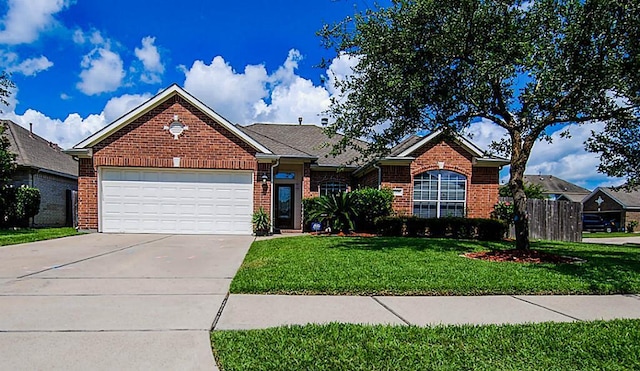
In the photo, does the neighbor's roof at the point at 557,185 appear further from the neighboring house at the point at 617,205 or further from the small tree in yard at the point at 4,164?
the small tree in yard at the point at 4,164

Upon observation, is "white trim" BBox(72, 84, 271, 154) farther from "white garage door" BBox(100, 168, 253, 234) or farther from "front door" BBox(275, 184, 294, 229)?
"front door" BBox(275, 184, 294, 229)

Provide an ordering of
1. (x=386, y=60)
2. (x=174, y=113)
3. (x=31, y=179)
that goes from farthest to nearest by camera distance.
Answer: (x=31, y=179) < (x=174, y=113) < (x=386, y=60)

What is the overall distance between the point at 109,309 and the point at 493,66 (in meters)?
7.35

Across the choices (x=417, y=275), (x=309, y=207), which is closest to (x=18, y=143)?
(x=309, y=207)

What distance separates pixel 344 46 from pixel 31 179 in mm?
15607

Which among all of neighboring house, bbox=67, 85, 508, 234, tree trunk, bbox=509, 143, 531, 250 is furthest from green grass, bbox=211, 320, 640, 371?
neighboring house, bbox=67, 85, 508, 234

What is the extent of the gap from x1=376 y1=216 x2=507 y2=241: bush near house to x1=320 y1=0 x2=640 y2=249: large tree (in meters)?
4.73

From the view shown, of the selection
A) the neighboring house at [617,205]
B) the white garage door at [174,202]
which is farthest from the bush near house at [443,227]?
the neighboring house at [617,205]

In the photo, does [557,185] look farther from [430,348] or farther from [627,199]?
[430,348]

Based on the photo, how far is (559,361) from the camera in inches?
116

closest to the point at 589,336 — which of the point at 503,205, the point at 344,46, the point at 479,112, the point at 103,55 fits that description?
the point at 479,112

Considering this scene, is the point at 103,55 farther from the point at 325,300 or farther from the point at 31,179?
the point at 325,300

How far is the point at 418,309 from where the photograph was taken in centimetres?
444

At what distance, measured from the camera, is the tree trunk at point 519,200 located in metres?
8.74
